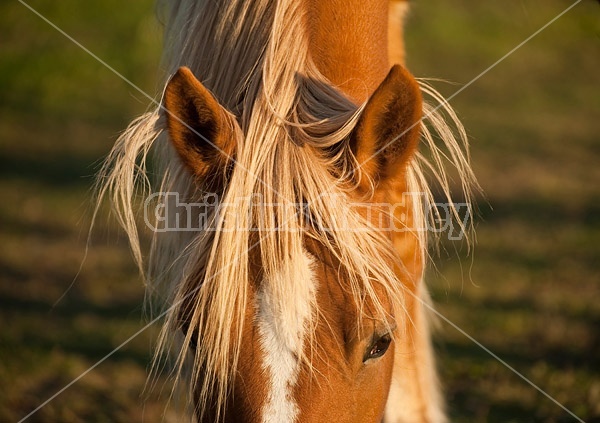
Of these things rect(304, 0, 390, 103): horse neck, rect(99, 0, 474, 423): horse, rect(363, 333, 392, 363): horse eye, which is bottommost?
rect(363, 333, 392, 363): horse eye

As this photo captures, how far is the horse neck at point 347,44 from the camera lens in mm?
2168

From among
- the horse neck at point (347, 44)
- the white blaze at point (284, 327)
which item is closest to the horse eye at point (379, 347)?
the white blaze at point (284, 327)

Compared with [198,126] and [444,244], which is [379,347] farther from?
[444,244]

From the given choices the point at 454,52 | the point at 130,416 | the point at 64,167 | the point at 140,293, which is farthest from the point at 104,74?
the point at 130,416

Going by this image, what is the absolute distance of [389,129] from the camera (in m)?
1.84

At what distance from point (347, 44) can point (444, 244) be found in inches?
141

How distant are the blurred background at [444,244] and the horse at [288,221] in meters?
0.44

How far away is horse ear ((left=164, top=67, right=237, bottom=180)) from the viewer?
1.73m

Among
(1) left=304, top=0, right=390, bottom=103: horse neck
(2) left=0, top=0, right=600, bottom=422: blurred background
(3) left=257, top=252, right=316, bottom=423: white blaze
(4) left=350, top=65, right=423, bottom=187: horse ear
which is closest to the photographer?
(3) left=257, top=252, right=316, bottom=423: white blaze

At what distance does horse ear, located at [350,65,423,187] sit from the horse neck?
0.32 meters

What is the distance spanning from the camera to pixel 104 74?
10523 millimetres

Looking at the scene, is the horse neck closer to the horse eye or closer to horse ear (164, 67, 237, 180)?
horse ear (164, 67, 237, 180)

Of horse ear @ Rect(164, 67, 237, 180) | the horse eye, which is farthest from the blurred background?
horse ear @ Rect(164, 67, 237, 180)

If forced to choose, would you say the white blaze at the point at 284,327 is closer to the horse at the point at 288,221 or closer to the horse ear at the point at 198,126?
the horse at the point at 288,221
